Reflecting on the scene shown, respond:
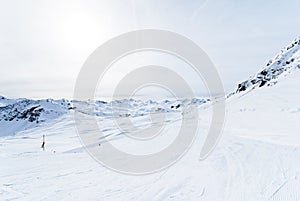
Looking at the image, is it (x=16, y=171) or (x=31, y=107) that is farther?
(x=31, y=107)

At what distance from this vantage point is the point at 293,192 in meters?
→ 5.82

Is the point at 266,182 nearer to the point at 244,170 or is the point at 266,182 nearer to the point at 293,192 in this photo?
the point at 293,192

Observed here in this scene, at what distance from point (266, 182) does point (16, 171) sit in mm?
9792

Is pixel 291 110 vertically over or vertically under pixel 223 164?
over

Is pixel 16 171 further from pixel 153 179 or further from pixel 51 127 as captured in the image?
pixel 51 127

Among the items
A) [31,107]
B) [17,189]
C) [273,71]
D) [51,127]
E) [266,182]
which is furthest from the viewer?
[31,107]

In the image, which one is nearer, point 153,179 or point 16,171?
point 153,179

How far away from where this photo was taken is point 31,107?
12775 centimetres

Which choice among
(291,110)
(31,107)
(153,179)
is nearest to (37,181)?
(153,179)

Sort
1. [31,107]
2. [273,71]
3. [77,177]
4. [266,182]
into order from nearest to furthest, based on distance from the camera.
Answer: [266,182] → [77,177] → [273,71] → [31,107]

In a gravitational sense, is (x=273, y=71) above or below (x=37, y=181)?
above

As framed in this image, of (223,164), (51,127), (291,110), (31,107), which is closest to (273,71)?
(291,110)

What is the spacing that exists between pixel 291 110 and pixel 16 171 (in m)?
26.3

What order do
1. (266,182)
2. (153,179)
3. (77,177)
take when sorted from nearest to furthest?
(266,182) → (153,179) → (77,177)
